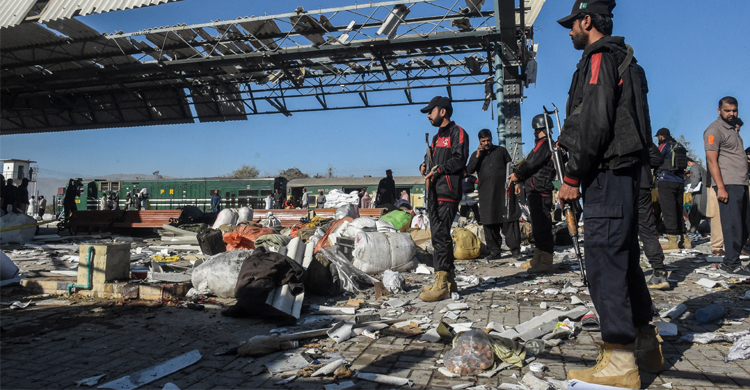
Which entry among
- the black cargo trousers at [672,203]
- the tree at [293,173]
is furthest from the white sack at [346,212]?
the tree at [293,173]

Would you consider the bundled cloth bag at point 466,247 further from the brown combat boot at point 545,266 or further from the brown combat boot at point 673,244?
the brown combat boot at point 673,244

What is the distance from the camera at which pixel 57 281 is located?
4531 mm

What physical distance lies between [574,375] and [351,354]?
1.24 m

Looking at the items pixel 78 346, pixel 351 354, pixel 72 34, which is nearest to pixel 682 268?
pixel 351 354

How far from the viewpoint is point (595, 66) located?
2.23 meters

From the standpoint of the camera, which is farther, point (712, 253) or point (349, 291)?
point (712, 253)

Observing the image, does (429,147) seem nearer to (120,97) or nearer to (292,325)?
(292,325)

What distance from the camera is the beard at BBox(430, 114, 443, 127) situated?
174 inches

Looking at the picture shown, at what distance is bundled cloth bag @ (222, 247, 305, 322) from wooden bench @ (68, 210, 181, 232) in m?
10.3

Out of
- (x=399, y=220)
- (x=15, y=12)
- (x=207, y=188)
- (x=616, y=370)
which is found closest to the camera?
(x=616, y=370)

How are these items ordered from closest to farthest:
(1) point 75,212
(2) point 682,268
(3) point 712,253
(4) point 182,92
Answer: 1. (2) point 682,268
2. (3) point 712,253
3. (1) point 75,212
4. (4) point 182,92

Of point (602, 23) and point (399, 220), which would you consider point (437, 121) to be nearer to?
point (602, 23)

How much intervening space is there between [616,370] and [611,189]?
883mm

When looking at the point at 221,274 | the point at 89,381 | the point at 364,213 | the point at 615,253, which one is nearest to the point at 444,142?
the point at 615,253
